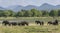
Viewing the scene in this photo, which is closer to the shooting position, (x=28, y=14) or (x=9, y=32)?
(x=9, y=32)

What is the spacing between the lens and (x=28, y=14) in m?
127

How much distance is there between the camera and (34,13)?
130625 millimetres

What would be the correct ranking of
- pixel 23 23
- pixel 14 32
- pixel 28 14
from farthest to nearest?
pixel 28 14 → pixel 23 23 → pixel 14 32

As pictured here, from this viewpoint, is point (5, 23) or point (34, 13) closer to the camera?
point (5, 23)

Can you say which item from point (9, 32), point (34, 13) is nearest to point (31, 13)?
point (34, 13)

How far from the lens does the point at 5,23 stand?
133ft

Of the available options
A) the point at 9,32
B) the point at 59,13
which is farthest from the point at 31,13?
the point at 9,32

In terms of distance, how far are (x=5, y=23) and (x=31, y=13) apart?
291 ft

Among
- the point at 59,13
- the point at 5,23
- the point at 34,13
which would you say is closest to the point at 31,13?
the point at 34,13

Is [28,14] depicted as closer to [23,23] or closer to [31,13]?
[31,13]

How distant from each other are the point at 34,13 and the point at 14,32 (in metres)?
108

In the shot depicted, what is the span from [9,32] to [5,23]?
681 inches

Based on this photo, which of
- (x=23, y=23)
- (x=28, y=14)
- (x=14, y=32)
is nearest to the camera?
(x=14, y=32)

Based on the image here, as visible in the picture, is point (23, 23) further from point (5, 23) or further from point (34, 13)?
point (34, 13)
